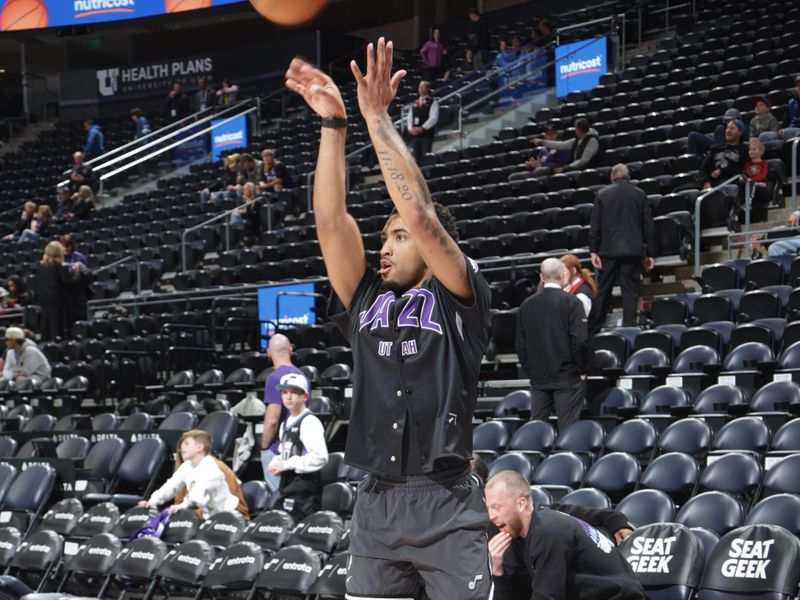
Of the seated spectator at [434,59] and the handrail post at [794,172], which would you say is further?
the seated spectator at [434,59]

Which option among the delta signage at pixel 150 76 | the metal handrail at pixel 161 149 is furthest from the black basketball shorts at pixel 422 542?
the delta signage at pixel 150 76

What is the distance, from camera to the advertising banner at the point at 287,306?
1324 centimetres

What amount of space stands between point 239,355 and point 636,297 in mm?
4473

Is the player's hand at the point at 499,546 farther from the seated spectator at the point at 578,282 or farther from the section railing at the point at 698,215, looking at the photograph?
the section railing at the point at 698,215

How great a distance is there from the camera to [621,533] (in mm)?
5504

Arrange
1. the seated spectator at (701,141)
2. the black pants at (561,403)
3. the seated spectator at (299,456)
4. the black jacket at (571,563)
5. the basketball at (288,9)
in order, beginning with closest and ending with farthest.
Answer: the basketball at (288,9) < the black jacket at (571,563) < the seated spectator at (299,456) < the black pants at (561,403) < the seated spectator at (701,141)

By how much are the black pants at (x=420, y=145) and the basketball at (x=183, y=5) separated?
1059 centimetres

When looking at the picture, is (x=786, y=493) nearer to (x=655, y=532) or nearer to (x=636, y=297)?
(x=655, y=532)

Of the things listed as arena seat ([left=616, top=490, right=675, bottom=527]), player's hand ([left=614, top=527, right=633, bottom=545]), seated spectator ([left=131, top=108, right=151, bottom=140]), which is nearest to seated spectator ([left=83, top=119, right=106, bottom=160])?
seated spectator ([left=131, top=108, right=151, bottom=140])

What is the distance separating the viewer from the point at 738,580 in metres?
4.92

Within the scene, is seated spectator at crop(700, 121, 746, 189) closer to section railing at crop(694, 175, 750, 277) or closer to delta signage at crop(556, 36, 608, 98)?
section railing at crop(694, 175, 750, 277)

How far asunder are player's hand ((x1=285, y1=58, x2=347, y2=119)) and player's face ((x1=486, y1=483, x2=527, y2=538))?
2.12 m

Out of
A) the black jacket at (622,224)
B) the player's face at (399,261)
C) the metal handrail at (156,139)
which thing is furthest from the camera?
the metal handrail at (156,139)

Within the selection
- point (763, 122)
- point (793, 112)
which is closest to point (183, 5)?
point (763, 122)
